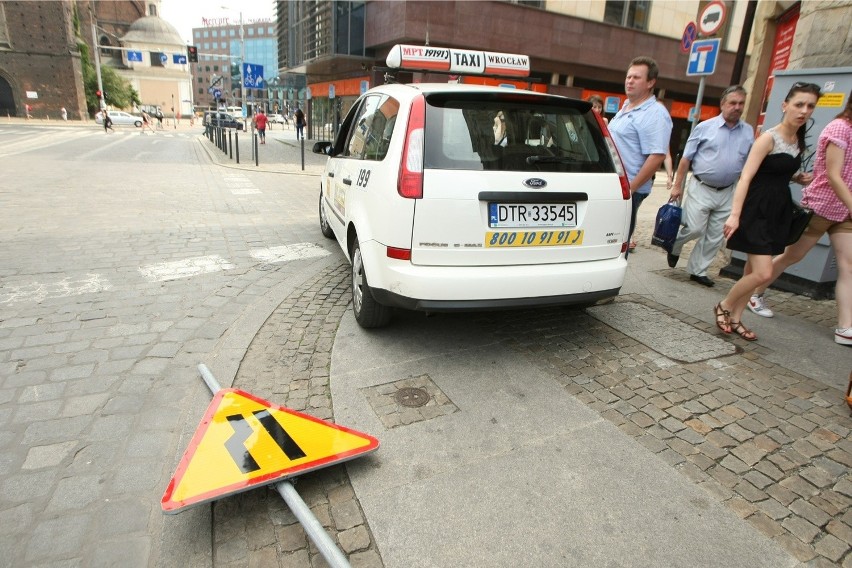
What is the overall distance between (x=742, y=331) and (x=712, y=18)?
5.38 meters

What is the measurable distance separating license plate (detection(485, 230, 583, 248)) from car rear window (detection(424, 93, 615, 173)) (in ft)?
1.32

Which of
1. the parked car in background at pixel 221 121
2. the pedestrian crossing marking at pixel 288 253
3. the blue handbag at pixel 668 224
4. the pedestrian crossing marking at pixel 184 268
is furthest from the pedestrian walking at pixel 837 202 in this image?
the parked car in background at pixel 221 121

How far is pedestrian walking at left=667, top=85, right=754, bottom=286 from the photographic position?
15.9ft

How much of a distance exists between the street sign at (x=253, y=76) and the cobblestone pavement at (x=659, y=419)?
1974 centimetres

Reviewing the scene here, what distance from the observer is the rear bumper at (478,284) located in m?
3.18

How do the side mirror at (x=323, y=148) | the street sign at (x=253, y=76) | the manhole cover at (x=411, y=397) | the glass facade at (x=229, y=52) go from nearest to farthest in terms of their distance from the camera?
→ 1. the manhole cover at (x=411, y=397)
2. the side mirror at (x=323, y=148)
3. the street sign at (x=253, y=76)
4. the glass facade at (x=229, y=52)

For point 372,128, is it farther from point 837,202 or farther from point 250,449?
point 837,202

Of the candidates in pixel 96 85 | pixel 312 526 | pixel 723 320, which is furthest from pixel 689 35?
pixel 96 85

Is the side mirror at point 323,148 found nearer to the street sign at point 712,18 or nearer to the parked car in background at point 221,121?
the street sign at point 712,18

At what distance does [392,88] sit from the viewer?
4.01 meters

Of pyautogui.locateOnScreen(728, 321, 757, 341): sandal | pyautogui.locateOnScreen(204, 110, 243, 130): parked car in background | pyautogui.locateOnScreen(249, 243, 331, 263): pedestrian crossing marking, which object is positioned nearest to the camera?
pyautogui.locateOnScreen(728, 321, 757, 341): sandal

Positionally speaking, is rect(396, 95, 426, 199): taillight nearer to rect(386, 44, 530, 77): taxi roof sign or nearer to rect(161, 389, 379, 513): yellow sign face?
rect(161, 389, 379, 513): yellow sign face

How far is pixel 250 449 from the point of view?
2.38 meters

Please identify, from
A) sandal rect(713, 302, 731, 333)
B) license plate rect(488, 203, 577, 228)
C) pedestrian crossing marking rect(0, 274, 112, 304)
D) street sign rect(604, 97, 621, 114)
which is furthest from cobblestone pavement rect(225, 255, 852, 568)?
street sign rect(604, 97, 621, 114)
